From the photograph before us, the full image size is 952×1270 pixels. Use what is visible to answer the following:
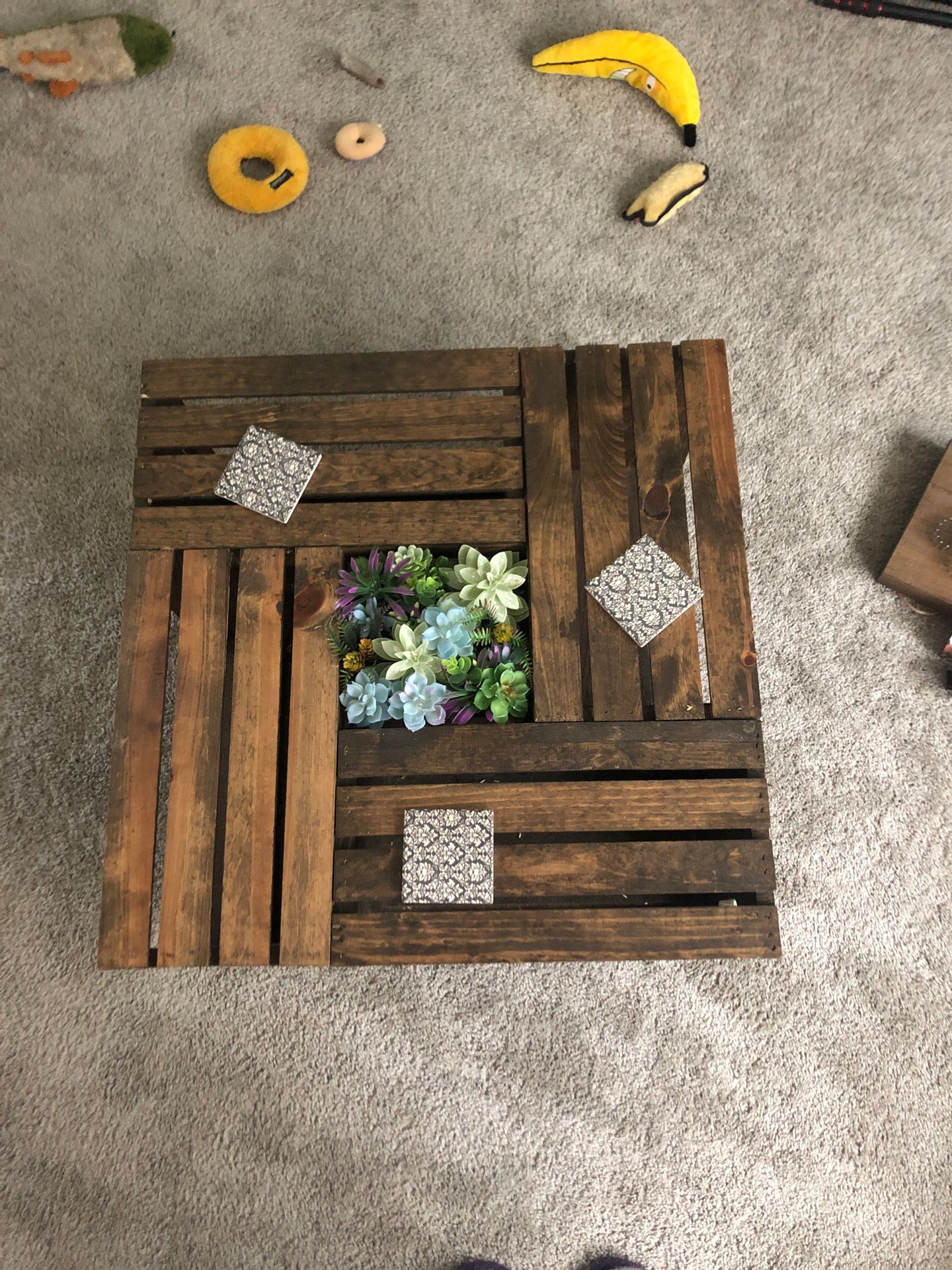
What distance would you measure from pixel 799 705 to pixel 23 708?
1.47 m

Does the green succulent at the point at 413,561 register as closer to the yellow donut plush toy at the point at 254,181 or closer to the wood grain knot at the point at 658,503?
the wood grain knot at the point at 658,503

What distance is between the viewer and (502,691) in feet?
3.61

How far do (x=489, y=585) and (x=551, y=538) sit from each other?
0.13 metres

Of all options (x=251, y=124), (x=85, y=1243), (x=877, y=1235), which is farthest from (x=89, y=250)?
(x=877, y=1235)

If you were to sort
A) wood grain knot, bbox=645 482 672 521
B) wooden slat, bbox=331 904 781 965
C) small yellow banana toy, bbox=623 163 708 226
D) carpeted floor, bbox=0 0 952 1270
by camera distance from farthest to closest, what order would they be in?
1. small yellow banana toy, bbox=623 163 708 226
2. carpeted floor, bbox=0 0 952 1270
3. wood grain knot, bbox=645 482 672 521
4. wooden slat, bbox=331 904 781 965

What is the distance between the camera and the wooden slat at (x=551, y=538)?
1118 mm

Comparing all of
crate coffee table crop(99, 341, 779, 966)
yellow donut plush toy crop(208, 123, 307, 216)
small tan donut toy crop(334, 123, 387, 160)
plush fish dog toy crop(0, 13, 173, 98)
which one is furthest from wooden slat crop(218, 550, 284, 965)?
plush fish dog toy crop(0, 13, 173, 98)

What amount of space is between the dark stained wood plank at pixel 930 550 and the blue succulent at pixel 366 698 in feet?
3.31

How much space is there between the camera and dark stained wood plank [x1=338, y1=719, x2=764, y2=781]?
3.59 ft

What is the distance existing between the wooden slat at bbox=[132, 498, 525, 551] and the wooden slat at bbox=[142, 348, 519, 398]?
0.20 m

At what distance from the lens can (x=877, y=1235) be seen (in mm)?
1324

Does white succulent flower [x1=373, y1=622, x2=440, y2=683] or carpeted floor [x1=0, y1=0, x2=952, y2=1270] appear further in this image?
carpeted floor [x1=0, y1=0, x2=952, y2=1270]

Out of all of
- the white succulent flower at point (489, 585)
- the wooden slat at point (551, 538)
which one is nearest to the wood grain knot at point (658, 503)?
the wooden slat at point (551, 538)

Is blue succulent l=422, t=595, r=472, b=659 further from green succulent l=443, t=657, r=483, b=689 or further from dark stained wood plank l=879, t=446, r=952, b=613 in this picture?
dark stained wood plank l=879, t=446, r=952, b=613
